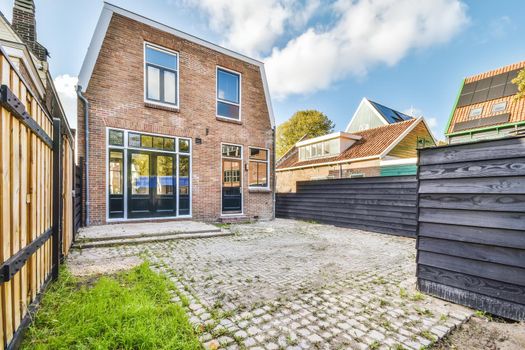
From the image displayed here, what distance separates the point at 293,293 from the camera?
3.05 m

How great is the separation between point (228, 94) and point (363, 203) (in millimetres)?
6564

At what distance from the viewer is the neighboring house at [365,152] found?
1373 cm

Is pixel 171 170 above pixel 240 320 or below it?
above

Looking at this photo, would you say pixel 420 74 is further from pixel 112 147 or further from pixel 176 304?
pixel 176 304

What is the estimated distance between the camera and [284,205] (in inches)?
449

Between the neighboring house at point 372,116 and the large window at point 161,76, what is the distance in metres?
17.3

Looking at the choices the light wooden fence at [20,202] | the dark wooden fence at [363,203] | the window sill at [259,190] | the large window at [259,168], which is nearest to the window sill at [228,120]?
the large window at [259,168]

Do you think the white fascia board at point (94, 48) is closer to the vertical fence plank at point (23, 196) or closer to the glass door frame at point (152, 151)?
the glass door frame at point (152, 151)

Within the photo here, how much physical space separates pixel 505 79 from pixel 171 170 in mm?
19045

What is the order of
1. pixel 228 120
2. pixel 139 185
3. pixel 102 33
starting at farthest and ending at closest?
1. pixel 228 120
2. pixel 139 185
3. pixel 102 33

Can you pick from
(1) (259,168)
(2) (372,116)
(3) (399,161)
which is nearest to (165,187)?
(1) (259,168)

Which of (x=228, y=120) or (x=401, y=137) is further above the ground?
(x=401, y=137)

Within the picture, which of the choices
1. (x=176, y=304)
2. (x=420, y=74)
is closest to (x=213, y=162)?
(x=176, y=304)

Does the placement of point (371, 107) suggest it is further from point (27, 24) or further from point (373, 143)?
point (27, 24)
